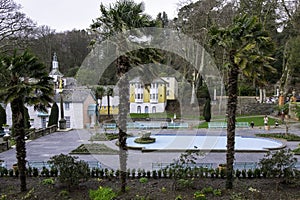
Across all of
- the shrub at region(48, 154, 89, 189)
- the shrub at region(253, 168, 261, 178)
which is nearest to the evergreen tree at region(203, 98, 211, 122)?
the shrub at region(253, 168, 261, 178)

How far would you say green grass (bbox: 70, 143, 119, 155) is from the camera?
17.2 meters

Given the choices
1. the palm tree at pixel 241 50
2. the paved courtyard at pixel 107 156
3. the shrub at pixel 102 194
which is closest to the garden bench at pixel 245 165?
the paved courtyard at pixel 107 156

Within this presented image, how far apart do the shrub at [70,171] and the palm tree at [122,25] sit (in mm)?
1481

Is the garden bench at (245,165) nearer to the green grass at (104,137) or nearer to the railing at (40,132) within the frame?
the green grass at (104,137)

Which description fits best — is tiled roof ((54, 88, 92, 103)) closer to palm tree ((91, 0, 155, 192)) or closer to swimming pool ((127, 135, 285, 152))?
swimming pool ((127, 135, 285, 152))

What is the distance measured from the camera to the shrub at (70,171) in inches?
387

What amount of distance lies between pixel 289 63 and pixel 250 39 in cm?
2685

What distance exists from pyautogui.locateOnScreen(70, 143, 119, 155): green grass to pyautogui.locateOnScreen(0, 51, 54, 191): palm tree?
7192 millimetres

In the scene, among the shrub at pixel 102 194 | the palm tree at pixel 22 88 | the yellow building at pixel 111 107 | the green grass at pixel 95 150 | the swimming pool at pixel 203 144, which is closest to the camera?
the shrub at pixel 102 194

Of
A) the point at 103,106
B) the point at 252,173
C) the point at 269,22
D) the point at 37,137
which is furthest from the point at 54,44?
the point at 252,173

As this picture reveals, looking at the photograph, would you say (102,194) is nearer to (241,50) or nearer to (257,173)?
(257,173)

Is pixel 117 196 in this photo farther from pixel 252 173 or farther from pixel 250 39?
pixel 250 39

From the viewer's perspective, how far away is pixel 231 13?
3178 cm

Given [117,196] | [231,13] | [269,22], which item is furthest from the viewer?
[269,22]
